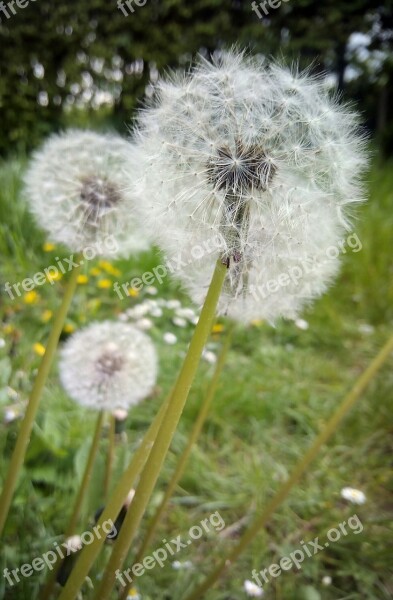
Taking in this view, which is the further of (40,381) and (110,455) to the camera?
(110,455)

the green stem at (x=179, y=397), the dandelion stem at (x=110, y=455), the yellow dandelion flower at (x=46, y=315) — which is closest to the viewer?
the green stem at (x=179, y=397)

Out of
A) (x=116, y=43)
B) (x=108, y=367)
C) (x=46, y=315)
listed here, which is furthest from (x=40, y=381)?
(x=116, y=43)

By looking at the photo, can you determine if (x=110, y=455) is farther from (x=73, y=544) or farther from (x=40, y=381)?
(x=40, y=381)

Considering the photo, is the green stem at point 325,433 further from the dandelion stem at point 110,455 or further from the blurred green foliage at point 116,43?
the blurred green foliage at point 116,43

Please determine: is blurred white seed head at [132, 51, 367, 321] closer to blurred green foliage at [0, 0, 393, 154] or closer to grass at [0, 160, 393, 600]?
grass at [0, 160, 393, 600]

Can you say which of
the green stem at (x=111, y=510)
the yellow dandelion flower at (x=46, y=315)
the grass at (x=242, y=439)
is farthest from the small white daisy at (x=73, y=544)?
the yellow dandelion flower at (x=46, y=315)
